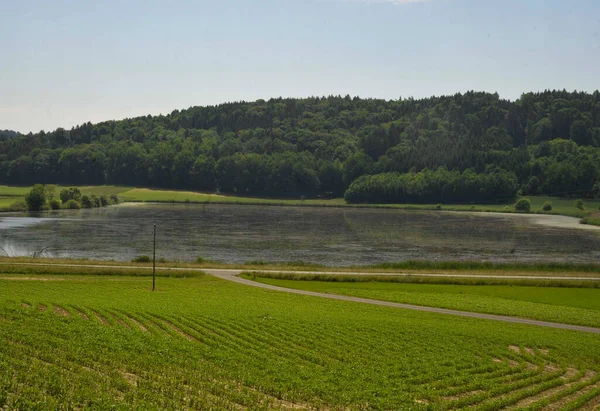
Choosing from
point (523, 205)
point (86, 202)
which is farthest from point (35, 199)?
point (523, 205)

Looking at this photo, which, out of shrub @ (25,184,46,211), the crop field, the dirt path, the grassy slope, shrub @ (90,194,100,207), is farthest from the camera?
shrub @ (90,194,100,207)

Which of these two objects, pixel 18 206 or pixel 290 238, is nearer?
pixel 290 238

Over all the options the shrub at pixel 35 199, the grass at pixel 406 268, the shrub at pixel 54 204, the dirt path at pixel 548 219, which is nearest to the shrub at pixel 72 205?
the shrub at pixel 54 204

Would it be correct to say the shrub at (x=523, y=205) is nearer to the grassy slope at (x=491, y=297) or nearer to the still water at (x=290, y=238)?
the still water at (x=290, y=238)

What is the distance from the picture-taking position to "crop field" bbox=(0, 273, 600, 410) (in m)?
23.3

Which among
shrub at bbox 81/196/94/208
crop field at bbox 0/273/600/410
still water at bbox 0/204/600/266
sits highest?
shrub at bbox 81/196/94/208

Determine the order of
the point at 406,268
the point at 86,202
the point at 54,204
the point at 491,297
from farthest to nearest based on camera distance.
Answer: the point at 86,202
the point at 54,204
the point at 406,268
the point at 491,297

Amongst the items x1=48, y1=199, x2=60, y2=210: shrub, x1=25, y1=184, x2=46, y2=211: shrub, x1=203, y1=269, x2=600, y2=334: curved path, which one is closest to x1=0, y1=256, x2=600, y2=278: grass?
x1=203, y1=269, x2=600, y2=334: curved path

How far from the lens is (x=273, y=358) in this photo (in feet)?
101

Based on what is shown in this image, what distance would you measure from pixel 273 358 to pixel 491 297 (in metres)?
33.2

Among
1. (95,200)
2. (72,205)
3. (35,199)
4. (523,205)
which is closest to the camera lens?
(35,199)

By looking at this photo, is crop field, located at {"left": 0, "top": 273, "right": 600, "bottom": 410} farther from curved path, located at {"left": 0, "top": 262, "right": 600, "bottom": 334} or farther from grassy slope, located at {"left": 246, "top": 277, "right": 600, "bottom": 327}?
grassy slope, located at {"left": 246, "top": 277, "right": 600, "bottom": 327}

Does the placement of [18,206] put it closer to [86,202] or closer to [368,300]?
[86,202]

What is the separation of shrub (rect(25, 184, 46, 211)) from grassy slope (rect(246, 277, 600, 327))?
122030 mm
